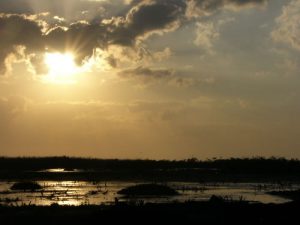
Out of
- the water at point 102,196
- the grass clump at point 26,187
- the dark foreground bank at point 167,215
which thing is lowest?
the dark foreground bank at point 167,215

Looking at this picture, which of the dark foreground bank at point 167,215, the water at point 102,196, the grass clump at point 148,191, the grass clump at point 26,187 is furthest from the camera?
the grass clump at point 26,187

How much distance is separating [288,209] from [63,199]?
733 inches

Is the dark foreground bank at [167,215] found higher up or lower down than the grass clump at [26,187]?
lower down

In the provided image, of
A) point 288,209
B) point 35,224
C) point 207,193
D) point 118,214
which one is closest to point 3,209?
point 35,224

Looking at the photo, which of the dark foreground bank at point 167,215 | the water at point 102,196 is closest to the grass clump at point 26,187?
the water at point 102,196

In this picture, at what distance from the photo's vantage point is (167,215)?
96.0ft

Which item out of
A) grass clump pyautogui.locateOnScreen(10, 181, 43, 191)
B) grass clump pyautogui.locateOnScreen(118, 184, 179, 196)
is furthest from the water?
grass clump pyautogui.locateOnScreen(10, 181, 43, 191)

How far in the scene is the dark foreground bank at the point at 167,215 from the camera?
28547 millimetres

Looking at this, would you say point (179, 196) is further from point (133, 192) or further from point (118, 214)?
point (118, 214)

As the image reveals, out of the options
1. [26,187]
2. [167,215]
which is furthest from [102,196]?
[167,215]

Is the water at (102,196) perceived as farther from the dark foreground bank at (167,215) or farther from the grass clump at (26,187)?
the dark foreground bank at (167,215)

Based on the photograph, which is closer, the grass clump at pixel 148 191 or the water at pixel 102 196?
the water at pixel 102 196

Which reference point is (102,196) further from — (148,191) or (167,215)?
(167,215)

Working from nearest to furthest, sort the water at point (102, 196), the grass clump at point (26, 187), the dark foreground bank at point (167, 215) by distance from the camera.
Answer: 1. the dark foreground bank at point (167, 215)
2. the water at point (102, 196)
3. the grass clump at point (26, 187)
